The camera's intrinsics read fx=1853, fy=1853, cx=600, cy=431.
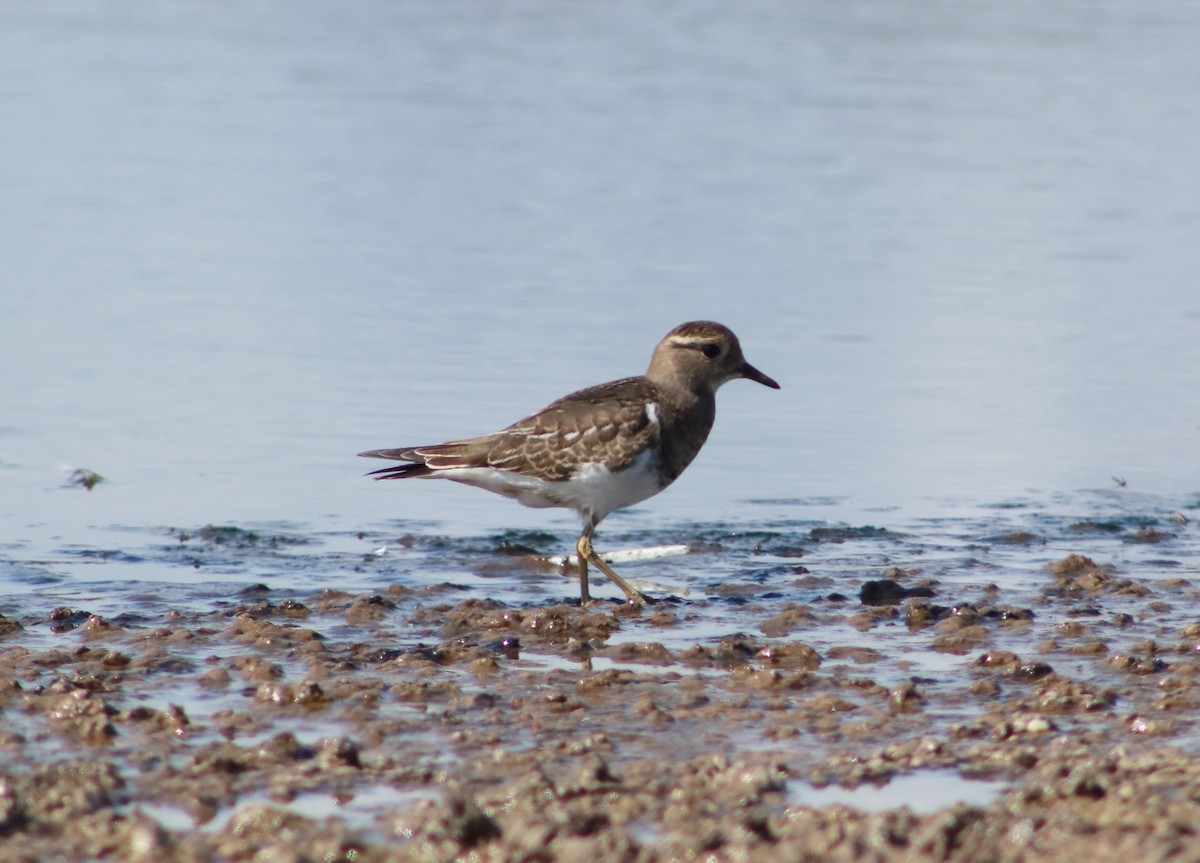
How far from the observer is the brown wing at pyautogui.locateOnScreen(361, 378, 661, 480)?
896 cm

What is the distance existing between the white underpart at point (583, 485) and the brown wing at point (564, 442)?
0.03 metres

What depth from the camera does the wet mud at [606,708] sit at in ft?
17.0

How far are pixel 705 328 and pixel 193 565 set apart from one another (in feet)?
9.36

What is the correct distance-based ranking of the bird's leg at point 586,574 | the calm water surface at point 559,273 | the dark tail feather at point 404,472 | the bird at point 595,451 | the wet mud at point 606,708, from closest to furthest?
the wet mud at point 606,708
the bird's leg at point 586,574
the bird at point 595,451
the dark tail feather at point 404,472
the calm water surface at point 559,273

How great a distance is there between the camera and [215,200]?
59.0 feet

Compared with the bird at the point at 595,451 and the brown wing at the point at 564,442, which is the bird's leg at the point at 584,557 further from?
the brown wing at the point at 564,442

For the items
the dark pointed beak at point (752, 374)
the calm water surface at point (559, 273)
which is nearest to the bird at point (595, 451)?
the dark pointed beak at point (752, 374)

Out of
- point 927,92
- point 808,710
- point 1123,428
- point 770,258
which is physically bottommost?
point 808,710

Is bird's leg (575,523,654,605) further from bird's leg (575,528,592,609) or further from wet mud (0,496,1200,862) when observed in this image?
wet mud (0,496,1200,862)

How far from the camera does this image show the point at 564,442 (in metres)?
9.02

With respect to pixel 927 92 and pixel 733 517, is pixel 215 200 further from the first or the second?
pixel 927 92

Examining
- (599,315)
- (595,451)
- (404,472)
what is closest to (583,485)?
(595,451)

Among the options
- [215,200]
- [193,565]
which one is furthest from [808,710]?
[215,200]

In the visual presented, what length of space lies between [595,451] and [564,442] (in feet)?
0.58
